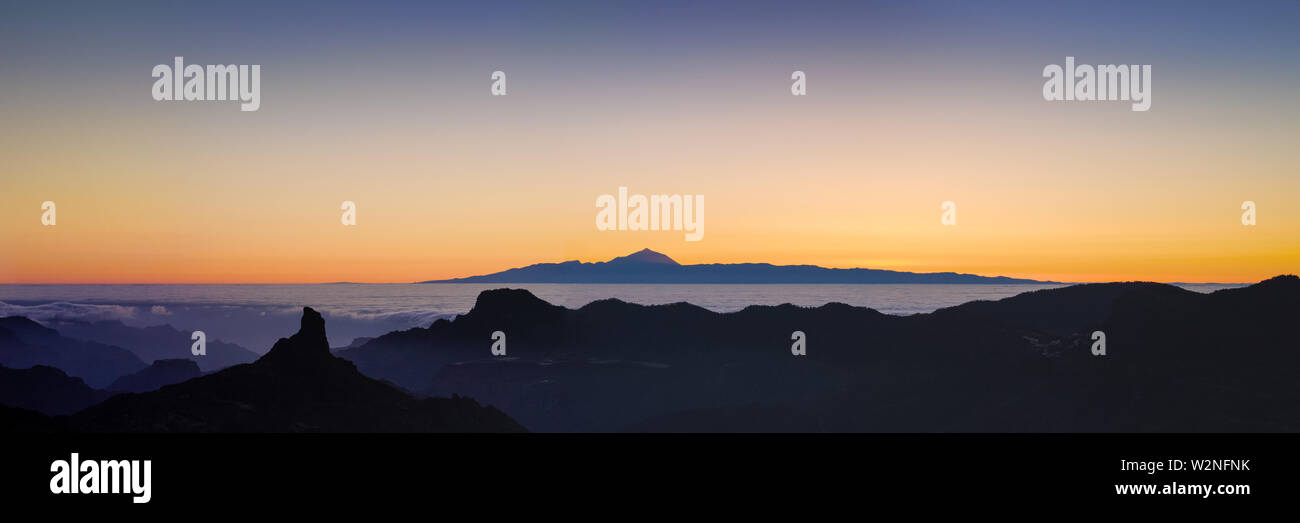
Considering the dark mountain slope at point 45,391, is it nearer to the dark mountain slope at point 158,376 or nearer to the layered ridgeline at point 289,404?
the dark mountain slope at point 158,376

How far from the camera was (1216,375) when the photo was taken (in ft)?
443

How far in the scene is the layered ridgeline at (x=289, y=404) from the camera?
51.9 meters

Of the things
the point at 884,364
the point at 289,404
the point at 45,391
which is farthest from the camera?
the point at 884,364

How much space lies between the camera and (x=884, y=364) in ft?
500

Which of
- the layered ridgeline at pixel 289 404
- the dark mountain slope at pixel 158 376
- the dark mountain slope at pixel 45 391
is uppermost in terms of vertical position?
the layered ridgeline at pixel 289 404

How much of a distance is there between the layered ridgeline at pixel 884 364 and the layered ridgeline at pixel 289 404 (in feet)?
210

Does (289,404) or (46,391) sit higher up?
(289,404)

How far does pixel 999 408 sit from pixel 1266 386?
165 feet

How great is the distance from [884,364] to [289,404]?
395ft

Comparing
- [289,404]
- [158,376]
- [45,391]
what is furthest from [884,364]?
[158,376]

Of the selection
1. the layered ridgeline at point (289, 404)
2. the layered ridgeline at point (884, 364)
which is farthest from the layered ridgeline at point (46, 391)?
the layered ridgeline at point (289, 404)

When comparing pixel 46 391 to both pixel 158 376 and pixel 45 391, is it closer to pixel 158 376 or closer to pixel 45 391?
pixel 45 391
